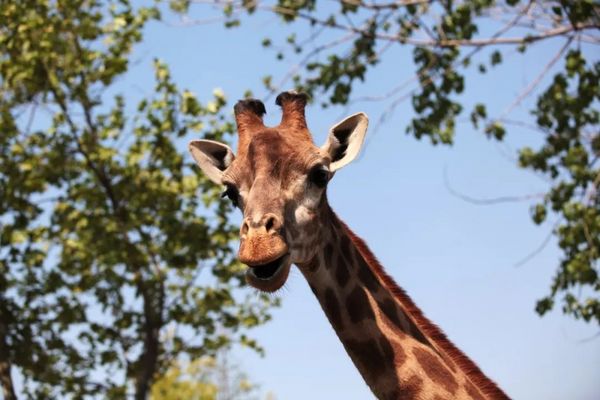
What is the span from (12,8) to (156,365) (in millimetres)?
7857

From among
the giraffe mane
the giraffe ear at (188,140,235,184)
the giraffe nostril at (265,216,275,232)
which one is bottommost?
the giraffe mane

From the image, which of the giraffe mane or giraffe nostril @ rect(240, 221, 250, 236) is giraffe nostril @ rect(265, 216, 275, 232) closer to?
A: giraffe nostril @ rect(240, 221, 250, 236)

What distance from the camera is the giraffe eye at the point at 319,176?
18.4 feet

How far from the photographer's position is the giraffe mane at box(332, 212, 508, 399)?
221 inches

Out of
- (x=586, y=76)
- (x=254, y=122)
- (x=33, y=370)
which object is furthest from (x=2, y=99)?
(x=254, y=122)

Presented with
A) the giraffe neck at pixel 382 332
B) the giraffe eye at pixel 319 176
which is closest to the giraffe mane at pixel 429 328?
the giraffe neck at pixel 382 332

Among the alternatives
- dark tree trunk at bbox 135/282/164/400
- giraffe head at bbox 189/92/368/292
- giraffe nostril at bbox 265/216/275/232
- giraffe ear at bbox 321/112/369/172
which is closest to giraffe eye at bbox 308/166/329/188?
giraffe head at bbox 189/92/368/292

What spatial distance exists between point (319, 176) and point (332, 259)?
0.53m

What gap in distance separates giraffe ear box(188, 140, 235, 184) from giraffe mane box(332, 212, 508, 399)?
3.08 feet

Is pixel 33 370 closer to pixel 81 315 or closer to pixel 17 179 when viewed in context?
pixel 81 315

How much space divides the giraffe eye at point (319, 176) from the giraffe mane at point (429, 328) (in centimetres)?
37

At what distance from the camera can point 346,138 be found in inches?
236

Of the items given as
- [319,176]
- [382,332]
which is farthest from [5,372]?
[382,332]

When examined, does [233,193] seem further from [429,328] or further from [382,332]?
[429,328]
